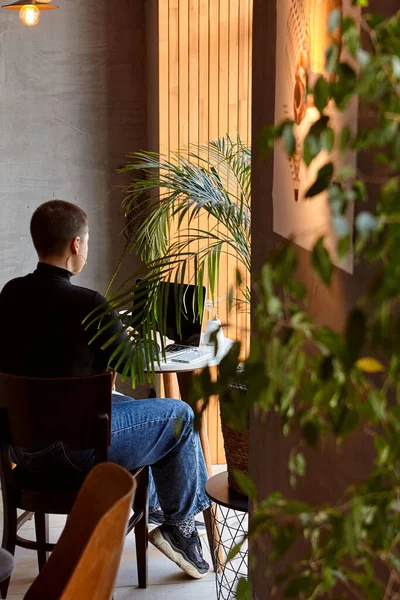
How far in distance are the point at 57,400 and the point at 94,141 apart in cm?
260

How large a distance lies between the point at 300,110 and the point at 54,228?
1607mm

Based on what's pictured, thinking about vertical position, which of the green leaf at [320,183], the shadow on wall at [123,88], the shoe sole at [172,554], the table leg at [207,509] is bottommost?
the shoe sole at [172,554]

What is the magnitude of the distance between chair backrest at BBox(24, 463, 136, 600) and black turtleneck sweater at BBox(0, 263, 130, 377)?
1.24m

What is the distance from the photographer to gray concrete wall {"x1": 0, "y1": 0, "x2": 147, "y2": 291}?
479cm

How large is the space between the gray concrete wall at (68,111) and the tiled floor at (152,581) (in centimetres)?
192

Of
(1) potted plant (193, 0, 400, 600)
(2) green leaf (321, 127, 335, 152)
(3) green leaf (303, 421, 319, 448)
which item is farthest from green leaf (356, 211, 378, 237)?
(3) green leaf (303, 421, 319, 448)

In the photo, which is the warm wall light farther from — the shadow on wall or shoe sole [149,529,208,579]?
the shadow on wall

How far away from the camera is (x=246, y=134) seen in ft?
14.7

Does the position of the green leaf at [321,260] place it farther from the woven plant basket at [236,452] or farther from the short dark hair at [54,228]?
the short dark hair at [54,228]

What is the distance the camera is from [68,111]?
487 cm

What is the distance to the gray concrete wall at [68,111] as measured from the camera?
4.79 metres

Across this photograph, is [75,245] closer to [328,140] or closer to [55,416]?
[55,416]

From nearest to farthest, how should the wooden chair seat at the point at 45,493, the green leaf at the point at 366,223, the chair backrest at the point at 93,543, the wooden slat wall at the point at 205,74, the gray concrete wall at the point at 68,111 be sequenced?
the green leaf at the point at 366,223
the chair backrest at the point at 93,543
the wooden chair seat at the point at 45,493
the wooden slat wall at the point at 205,74
the gray concrete wall at the point at 68,111

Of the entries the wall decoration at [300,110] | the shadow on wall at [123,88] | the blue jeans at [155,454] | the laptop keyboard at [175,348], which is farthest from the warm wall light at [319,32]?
the shadow on wall at [123,88]
